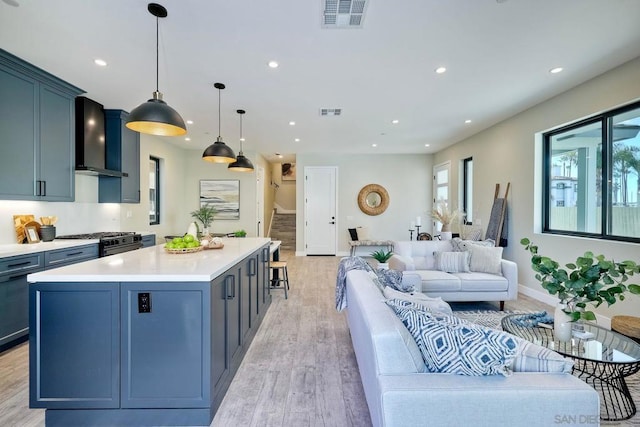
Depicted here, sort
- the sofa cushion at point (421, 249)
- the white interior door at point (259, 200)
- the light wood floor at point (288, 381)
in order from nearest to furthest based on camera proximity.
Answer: the light wood floor at point (288, 381), the sofa cushion at point (421, 249), the white interior door at point (259, 200)

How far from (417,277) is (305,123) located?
315 centimetres

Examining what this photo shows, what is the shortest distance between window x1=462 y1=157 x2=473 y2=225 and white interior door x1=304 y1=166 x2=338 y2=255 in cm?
311

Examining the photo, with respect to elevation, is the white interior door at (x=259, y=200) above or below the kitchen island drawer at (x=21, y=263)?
above

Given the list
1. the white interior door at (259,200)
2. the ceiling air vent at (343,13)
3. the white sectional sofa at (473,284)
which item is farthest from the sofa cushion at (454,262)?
the white interior door at (259,200)

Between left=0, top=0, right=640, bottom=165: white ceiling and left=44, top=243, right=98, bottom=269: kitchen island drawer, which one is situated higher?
left=0, top=0, right=640, bottom=165: white ceiling

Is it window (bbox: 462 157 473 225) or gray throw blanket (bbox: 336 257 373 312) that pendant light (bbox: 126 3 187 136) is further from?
window (bbox: 462 157 473 225)

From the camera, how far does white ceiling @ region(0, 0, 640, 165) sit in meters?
2.22

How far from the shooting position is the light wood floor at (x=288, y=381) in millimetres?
1894

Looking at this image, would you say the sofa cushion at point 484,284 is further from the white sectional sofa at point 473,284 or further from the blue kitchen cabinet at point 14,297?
the blue kitchen cabinet at point 14,297

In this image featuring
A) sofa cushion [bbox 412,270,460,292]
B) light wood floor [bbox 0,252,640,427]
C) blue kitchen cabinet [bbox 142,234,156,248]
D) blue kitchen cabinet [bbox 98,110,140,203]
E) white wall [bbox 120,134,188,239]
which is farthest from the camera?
white wall [bbox 120,134,188,239]

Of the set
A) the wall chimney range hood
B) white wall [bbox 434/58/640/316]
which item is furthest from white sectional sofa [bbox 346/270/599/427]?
the wall chimney range hood

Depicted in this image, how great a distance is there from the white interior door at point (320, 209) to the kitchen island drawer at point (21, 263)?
18.4ft

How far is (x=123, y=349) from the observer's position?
1.80m

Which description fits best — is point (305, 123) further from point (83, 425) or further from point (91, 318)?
point (83, 425)
